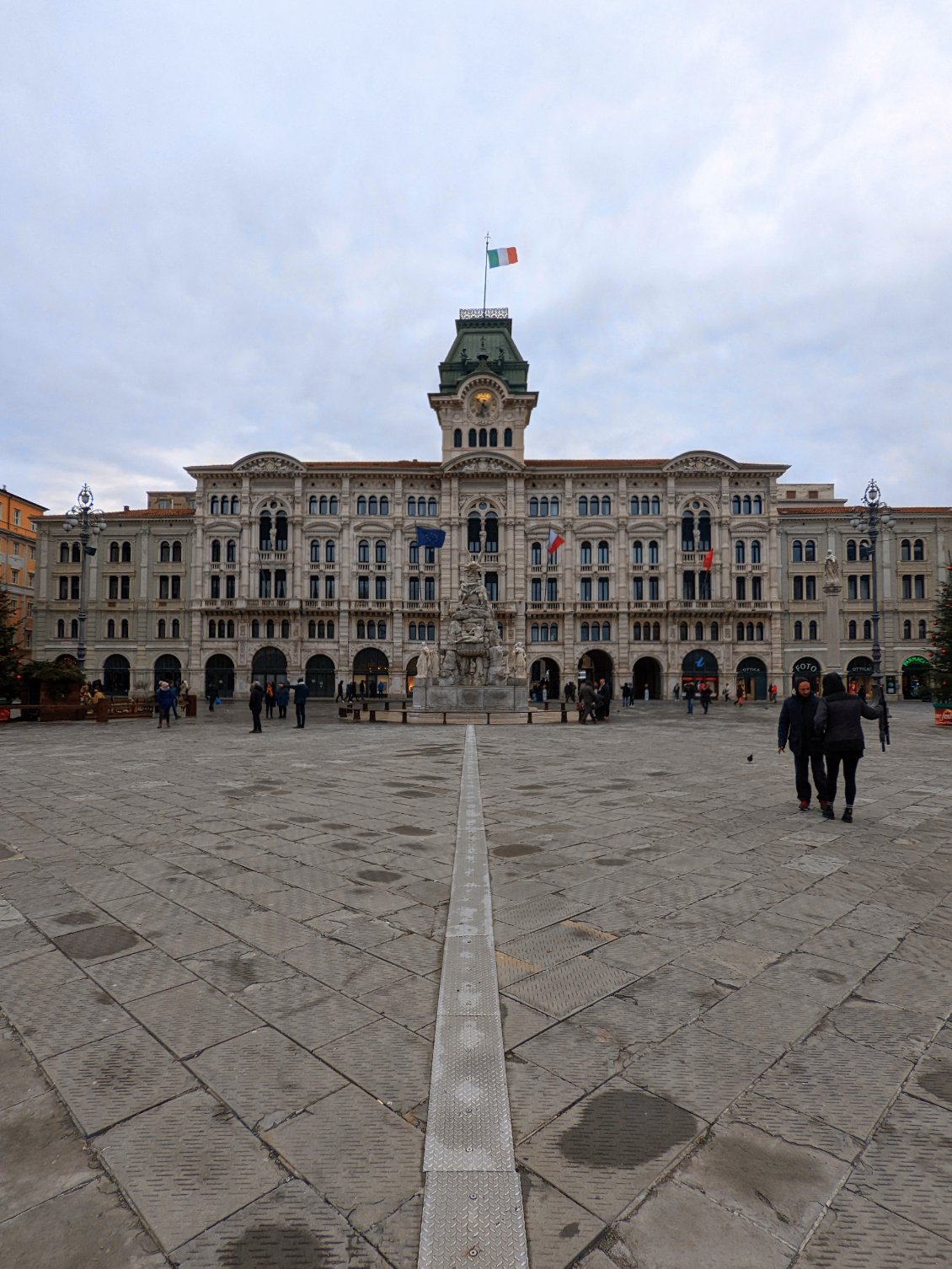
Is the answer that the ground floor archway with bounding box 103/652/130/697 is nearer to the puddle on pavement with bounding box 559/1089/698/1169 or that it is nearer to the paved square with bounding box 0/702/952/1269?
the paved square with bounding box 0/702/952/1269

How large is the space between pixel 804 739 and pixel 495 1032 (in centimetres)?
701

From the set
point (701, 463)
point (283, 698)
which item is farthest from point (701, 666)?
point (283, 698)

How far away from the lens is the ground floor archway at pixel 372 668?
161 feet

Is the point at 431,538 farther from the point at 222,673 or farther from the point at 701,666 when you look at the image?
the point at 701,666

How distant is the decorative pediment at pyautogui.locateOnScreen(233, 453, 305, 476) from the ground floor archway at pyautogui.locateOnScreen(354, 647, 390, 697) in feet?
47.1

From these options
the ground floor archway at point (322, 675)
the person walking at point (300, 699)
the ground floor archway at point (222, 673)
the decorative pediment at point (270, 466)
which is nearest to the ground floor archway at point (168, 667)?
the ground floor archway at point (222, 673)

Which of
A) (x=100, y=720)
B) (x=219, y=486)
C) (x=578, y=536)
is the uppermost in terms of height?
(x=219, y=486)

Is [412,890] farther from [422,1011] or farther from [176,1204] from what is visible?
[176,1204]

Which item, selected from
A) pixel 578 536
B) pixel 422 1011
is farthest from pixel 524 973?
pixel 578 536

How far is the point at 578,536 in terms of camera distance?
163 feet

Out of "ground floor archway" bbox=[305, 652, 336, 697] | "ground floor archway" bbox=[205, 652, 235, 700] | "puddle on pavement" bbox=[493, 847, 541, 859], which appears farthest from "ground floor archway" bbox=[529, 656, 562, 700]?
"puddle on pavement" bbox=[493, 847, 541, 859]

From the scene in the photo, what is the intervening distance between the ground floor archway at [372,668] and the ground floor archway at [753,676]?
1028 inches

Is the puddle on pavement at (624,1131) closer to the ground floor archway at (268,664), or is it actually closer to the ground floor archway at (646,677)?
the ground floor archway at (646,677)

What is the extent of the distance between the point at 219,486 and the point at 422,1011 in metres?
51.8
